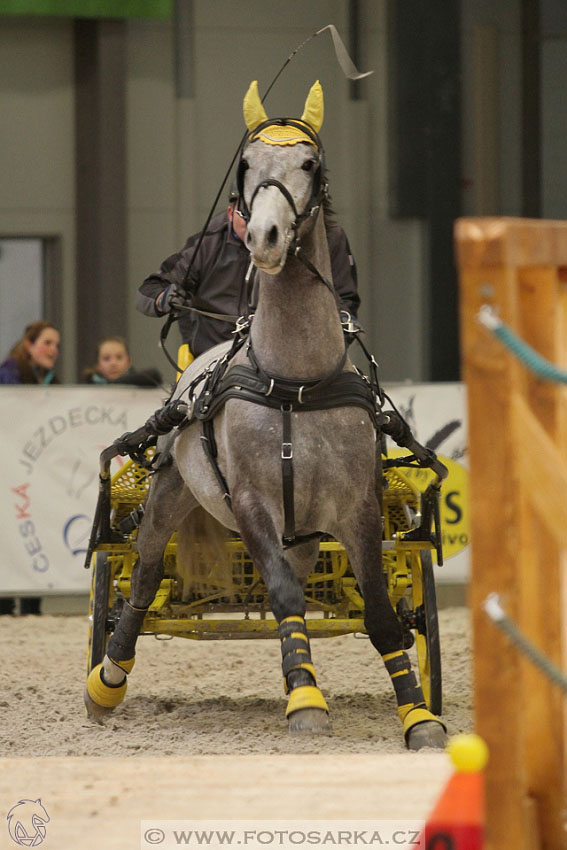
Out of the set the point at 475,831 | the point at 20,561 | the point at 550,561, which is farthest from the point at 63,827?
the point at 20,561

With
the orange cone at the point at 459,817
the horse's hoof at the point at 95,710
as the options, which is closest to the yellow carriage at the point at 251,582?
the horse's hoof at the point at 95,710

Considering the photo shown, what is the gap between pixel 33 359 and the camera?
320 inches

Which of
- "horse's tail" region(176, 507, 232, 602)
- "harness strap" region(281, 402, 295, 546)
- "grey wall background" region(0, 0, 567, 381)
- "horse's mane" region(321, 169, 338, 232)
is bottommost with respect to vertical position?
"horse's tail" region(176, 507, 232, 602)

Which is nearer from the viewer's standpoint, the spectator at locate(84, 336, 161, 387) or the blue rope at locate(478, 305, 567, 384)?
the blue rope at locate(478, 305, 567, 384)

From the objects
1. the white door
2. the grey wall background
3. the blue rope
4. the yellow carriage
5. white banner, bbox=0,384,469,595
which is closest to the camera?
the blue rope

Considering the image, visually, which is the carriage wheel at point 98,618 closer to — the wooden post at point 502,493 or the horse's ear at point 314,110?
the horse's ear at point 314,110

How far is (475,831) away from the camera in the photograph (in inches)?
86.5

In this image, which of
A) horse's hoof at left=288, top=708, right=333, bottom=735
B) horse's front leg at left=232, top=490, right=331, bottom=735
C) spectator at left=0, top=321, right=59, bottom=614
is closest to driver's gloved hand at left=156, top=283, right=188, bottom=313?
horse's front leg at left=232, top=490, right=331, bottom=735

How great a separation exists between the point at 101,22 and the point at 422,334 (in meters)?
3.56

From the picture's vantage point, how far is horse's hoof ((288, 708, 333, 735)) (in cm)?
383

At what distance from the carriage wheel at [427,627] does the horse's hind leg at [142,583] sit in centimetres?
89

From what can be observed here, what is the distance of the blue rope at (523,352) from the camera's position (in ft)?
6.75

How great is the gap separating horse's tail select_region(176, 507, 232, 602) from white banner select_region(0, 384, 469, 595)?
8.31ft

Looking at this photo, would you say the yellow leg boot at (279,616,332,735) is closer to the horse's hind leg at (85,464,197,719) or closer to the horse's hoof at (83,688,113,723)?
the horse's hind leg at (85,464,197,719)
